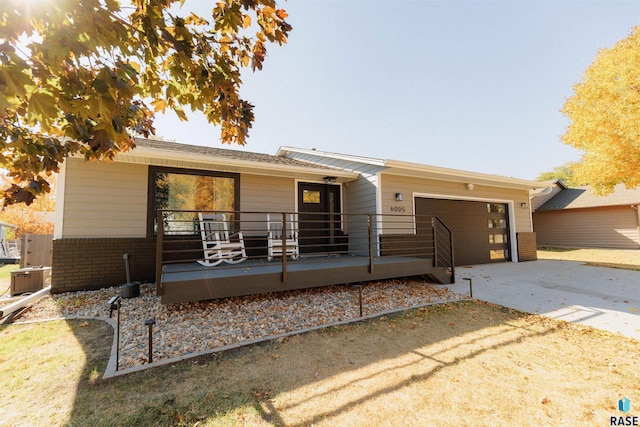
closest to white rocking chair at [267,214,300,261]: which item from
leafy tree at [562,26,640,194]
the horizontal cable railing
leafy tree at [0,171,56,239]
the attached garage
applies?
the horizontal cable railing

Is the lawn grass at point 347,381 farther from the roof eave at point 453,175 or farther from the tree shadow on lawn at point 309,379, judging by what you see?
the roof eave at point 453,175

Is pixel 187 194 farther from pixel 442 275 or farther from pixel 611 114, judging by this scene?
pixel 611 114

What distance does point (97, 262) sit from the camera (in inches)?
211

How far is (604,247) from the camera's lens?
47.3 ft

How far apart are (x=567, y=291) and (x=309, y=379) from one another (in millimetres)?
6133

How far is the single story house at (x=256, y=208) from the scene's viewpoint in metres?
5.14

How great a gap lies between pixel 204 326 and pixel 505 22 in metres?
11.5

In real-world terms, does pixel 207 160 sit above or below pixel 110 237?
above

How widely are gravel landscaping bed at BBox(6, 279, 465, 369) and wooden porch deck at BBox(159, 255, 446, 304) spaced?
1.46ft

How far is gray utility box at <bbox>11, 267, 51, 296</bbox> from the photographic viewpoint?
559cm

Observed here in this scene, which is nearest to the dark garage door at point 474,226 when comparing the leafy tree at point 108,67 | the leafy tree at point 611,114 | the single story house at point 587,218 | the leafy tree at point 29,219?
the leafy tree at point 611,114


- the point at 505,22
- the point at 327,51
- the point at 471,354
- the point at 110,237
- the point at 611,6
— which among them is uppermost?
the point at 611,6

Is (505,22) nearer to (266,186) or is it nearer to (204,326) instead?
(266,186)

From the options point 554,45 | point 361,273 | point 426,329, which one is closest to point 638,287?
point 426,329
